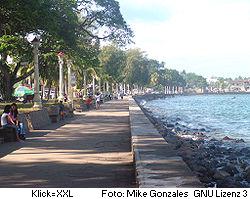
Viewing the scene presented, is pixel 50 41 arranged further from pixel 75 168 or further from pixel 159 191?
pixel 159 191

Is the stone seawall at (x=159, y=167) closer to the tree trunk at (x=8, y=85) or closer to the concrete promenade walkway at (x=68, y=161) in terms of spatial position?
the concrete promenade walkway at (x=68, y=161)

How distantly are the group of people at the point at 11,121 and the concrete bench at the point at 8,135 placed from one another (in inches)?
5.0

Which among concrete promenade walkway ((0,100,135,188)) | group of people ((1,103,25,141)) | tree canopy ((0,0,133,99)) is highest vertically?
tree canopy ((0,0,133,99))

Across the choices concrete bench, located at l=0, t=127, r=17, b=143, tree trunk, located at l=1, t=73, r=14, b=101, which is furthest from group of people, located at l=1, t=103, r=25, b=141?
tree trunk, located at l=1, t=73, r=14, b=101

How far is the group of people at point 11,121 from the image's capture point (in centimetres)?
1544

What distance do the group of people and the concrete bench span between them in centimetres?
13

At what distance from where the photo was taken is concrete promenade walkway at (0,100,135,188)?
9.32m

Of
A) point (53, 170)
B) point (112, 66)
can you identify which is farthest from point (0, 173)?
point (112, 66)

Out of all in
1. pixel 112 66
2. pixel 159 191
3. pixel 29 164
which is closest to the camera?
pixel 159 191

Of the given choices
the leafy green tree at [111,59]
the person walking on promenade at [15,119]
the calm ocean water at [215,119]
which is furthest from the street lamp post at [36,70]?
the leafy green tree at [111,59]

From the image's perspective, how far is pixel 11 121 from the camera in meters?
15.5

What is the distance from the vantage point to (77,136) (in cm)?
1752

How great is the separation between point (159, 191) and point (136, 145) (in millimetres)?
5897
